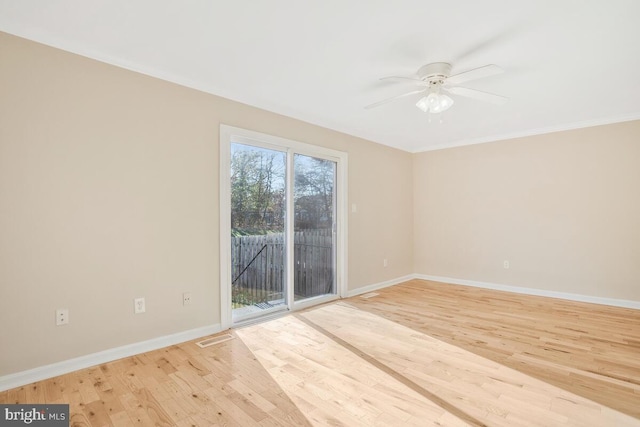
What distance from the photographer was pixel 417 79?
2.76 metres

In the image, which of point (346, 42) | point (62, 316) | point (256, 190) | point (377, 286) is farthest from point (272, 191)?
point (377, 286)

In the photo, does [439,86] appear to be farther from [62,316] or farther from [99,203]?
[62,316]

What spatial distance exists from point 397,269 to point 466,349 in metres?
2.72

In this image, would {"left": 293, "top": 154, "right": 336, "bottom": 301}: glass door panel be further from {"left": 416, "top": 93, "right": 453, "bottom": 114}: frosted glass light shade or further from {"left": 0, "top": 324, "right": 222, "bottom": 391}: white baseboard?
{"left": 416, "top": 93, "right": 453, "bottom": 114}: frosted glass light shade

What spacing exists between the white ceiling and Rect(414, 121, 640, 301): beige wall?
919 millimetres

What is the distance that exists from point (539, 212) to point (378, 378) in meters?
3.76

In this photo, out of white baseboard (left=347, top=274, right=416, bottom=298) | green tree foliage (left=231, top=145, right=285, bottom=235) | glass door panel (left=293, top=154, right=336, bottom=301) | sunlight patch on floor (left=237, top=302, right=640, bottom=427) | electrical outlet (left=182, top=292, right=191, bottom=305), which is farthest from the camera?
white baseboard (left=347, top=274, right=416, bottom=298)

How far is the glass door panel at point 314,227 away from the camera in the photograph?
3941 mm

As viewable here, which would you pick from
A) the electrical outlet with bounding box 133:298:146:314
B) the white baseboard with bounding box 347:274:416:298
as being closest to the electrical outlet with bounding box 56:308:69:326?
the electrical outlet with bounding box 133:298:146:314

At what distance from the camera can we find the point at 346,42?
2.26m

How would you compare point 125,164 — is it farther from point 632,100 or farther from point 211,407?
point 632,100

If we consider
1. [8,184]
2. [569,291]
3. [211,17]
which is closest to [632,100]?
[569,291]

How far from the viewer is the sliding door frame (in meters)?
3.16

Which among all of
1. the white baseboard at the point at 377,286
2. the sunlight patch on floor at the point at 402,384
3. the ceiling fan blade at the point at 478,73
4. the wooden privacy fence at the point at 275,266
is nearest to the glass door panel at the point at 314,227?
the wooden privacy fence at the point at 275,266
